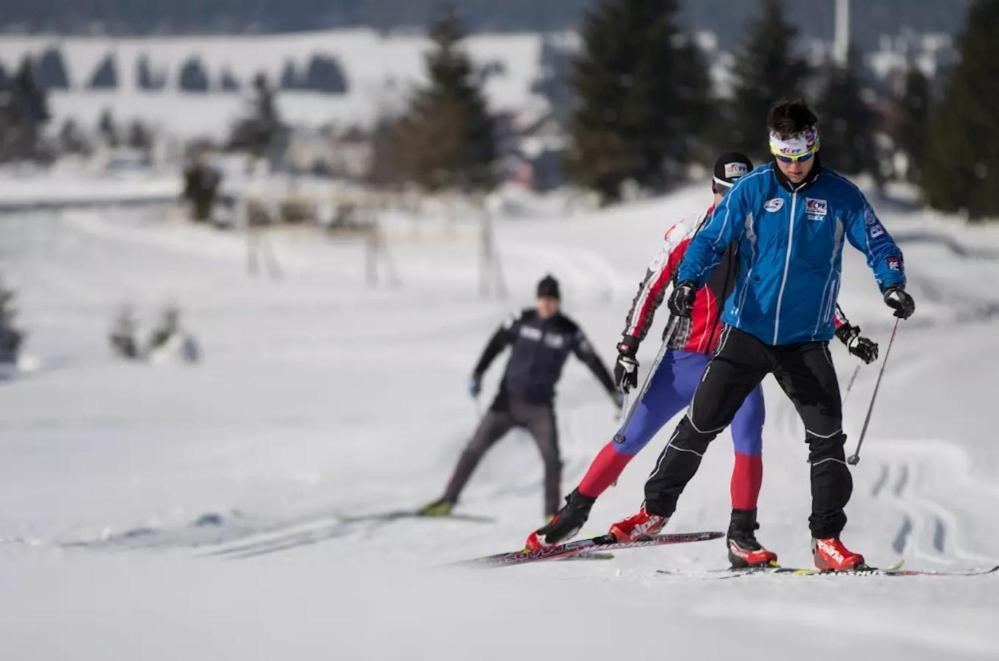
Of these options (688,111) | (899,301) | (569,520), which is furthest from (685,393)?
(688,111)

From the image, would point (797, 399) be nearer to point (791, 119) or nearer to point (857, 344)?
point (857, 344)

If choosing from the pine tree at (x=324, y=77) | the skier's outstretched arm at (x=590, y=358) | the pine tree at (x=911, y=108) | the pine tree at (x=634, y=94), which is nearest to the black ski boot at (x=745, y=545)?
Result: the skier's outstretched arm at (x=590, y=358)

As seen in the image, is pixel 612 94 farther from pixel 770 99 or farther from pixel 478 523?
pixel 478 523

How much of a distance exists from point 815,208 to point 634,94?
47.6 m

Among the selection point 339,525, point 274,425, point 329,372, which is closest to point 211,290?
point 329,372

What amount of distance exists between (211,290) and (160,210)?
3042cm

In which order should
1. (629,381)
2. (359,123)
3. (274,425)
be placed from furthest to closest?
(359,123) < (274,425) < (629,381)

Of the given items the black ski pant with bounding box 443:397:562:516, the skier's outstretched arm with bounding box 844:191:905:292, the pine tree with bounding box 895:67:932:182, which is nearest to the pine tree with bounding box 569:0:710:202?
the pine tree with bounding box 895:67:932:182

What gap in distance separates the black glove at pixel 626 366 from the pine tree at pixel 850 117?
47.4 m

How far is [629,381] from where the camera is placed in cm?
554

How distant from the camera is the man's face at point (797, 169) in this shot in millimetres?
5035

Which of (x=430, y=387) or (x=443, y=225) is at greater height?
(x=443, y=225)

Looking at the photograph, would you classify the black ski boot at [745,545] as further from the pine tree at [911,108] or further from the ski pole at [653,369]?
the pine tree at [911,108]

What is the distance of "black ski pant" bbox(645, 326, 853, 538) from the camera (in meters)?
5.24
